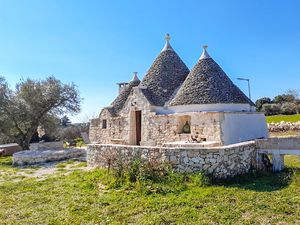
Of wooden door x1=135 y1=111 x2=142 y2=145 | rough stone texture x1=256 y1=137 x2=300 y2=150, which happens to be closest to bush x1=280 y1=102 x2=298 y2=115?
wooden door x1=135 y1=111 x2=142 y2=145

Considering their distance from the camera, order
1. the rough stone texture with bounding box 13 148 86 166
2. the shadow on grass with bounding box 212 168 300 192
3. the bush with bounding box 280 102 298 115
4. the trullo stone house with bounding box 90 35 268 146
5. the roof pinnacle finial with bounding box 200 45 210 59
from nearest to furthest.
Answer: the shadow on grass with bounding box 212 168 300 192
the trullo stone house with bounding box 90 35 268 146
the roof pinnacle finial with bounding box 200 45 210 59
the rough stone texture with bounding box 13 148 86 166
the bush with bounding box 280 102 298 115

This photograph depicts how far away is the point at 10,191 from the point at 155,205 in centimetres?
515

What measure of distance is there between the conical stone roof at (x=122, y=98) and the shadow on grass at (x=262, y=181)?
9257mm

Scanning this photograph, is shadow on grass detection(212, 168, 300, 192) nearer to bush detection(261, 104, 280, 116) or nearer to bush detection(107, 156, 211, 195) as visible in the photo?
bush detection(107, 156, 211, 195)

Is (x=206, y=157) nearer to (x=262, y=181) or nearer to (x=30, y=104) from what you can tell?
(x=262, y=181)

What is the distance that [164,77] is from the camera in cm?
1442

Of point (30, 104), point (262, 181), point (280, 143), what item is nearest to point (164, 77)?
point (280, 143)

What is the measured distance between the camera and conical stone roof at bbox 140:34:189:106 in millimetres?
13680

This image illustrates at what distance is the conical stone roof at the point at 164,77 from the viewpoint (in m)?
13.7

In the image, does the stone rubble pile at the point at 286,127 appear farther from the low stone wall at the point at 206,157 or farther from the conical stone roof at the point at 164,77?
the low stone wall at the point at 206,157

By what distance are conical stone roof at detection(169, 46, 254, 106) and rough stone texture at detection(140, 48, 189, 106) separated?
3.90 feet

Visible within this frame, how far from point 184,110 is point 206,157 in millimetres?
3994

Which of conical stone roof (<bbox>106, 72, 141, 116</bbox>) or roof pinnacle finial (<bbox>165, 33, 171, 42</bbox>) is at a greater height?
roof pinnacle finial (<bbox>165, 33, 171, 42</bbox>)

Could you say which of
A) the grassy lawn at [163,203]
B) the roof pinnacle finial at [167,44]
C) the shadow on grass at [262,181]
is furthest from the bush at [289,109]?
the grassy lawn at [163,203]
